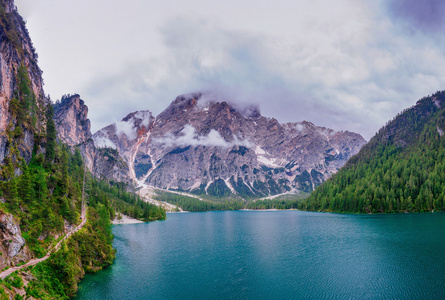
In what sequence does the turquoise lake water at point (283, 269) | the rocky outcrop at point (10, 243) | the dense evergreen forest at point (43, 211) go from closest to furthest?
the rocky outcrop at point (10, 243)
the dense evergreen forest at point (43, 211)
the turquoise lake water at point (283, 269)

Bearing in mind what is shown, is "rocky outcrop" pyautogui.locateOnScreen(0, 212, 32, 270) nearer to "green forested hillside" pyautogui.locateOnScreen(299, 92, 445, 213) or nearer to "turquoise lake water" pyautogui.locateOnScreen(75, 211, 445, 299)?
"turquoise lake water" pyautogui.locateOnScreen(75, 211, 445, 299)

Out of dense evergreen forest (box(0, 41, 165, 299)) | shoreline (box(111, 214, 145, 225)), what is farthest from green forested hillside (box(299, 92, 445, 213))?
dense evergreen forest (box(0, 41, 165, 299))

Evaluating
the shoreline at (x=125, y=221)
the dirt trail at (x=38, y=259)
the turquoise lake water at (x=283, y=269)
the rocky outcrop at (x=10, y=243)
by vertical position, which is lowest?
the shoreline at (x=125, y=221)

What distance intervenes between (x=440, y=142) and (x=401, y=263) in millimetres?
193036

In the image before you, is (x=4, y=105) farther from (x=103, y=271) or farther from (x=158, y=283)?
(x=158, y=283)

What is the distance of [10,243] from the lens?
32031mm

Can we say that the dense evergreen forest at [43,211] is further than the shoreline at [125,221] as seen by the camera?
No

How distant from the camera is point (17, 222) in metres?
36.2

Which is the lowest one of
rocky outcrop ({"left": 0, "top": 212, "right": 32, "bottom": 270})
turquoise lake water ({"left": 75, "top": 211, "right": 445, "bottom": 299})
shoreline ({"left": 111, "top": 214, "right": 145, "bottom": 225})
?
shoreline ({"left": 111, "top": 214, "right": 145, "bottom": 225})

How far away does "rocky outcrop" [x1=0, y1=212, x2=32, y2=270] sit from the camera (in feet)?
101

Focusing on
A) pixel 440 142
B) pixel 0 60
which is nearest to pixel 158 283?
pixel 0 60

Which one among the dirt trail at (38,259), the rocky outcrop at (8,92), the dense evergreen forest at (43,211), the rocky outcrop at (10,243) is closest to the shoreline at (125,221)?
the dense evergreen forest at (43,211)

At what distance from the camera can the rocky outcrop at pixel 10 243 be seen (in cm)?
3068

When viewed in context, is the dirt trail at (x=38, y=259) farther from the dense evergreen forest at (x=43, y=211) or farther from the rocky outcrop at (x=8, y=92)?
the rocky outcrop at (x=8, y=92)
